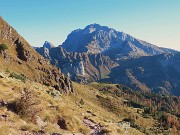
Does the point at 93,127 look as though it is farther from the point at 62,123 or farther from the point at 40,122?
the point at 40,122

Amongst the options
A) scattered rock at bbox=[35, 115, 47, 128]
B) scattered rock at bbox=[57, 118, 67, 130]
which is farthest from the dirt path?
scattered rock at bbox=[35, 115, 47, 128]

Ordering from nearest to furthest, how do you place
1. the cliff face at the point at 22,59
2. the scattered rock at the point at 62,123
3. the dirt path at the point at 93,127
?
the scattered rock at the point at 62,123 → the dirt path at the point at 93,127 → the cliff face at the point at 22,59

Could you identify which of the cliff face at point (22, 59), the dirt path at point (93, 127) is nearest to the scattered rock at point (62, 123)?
the dirt path at point (93, 127)

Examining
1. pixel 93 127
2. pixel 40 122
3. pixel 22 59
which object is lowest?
pixel 93 127

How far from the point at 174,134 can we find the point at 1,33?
358 ft

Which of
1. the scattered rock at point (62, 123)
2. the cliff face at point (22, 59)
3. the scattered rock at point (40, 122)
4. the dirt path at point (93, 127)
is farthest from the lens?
the cliff face at point (22, 59)

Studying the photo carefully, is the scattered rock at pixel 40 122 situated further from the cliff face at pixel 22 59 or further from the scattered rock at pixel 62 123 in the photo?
the cliff face at pixel 22 59

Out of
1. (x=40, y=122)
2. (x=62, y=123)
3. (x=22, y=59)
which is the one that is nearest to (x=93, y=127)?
(x=62, y=123)

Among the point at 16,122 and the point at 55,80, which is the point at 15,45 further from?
the point at 16,122

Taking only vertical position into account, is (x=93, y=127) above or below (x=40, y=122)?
below

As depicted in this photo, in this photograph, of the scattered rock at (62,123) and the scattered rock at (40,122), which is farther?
the scattered rock at (62,123)

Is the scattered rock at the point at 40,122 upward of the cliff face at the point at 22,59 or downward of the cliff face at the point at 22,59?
downward

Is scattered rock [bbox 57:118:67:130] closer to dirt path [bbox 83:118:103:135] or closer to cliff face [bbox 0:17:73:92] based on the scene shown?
dirt path [bbox 83:118:103:135]

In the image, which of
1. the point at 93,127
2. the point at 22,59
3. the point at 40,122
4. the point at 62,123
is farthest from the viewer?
the point at 22,59
